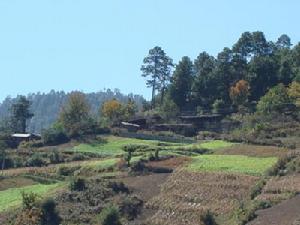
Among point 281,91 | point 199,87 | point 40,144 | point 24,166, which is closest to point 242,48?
point 199,87

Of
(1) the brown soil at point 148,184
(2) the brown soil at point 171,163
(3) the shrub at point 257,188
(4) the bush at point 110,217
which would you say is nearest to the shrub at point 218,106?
(2) the brown soil at point 171,163

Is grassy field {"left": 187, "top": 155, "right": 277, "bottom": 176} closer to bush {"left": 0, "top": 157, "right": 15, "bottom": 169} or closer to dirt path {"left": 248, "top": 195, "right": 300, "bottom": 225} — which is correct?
dirt path {"left": 248, "top": 195, "right": 300, "bottom": 225}

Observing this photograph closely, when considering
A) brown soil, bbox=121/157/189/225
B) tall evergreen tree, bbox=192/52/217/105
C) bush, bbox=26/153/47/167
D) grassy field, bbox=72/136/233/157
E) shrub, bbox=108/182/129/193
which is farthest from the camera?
tall evergreen tree, bbox=192/52/217/105

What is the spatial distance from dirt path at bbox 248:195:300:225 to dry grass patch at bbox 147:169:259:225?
9.39 feet

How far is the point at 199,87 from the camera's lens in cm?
10194

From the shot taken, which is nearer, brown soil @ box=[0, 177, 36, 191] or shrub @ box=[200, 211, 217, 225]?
shrub @ box=[200, 211, 217, 225]

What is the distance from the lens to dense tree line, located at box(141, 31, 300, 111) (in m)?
98.2

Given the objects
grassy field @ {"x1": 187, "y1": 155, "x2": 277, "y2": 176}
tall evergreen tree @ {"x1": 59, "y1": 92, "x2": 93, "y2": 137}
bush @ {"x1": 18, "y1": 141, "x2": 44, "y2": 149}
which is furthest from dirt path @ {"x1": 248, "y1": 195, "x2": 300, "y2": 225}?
tall evergreen tree @ {"x1": 59, "y1": 92, "x2": 93, "y2": 137}

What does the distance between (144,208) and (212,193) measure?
4252 millimetres

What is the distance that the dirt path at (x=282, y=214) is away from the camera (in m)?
40.4

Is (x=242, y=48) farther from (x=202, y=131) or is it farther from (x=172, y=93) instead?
(x=202, y=131)

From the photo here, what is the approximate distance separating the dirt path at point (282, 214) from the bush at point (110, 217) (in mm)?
7186

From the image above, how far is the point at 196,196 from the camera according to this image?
164 ft

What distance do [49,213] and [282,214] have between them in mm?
13003
